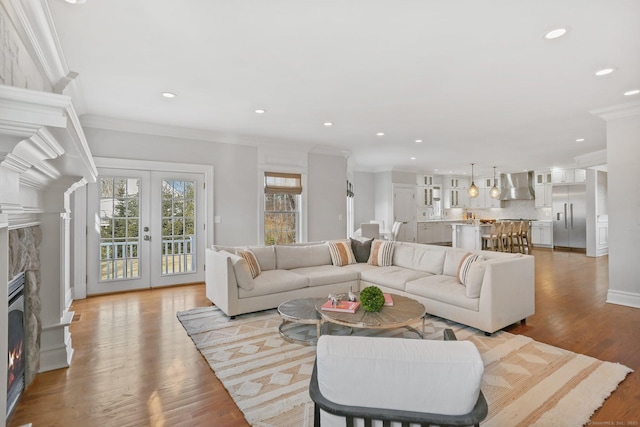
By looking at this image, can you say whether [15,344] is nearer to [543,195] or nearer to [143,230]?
[143,230]

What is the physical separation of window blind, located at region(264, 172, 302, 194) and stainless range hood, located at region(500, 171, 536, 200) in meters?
7.97

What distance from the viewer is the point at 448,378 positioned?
3.41 feet

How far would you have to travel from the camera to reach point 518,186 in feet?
35.2

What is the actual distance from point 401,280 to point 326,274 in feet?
3.07

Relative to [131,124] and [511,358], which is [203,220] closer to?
[131,124]

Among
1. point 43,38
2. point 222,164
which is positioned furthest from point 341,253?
point 43,38

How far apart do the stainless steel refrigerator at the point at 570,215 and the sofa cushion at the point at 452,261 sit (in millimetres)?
7316

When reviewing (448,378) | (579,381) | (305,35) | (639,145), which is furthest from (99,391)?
(639,145)

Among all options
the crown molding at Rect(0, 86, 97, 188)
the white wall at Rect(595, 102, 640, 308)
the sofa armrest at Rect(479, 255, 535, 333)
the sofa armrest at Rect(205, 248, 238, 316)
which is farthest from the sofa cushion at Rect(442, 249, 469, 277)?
the crown molding at Rect(0, 86, 97, 188)

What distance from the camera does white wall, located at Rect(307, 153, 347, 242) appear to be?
6664 mm

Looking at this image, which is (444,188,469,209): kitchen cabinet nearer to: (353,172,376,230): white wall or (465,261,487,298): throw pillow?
(353,172,376,230): white wall

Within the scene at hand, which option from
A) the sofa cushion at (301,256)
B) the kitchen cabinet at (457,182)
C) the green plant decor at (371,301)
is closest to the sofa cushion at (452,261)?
the green plant decor at (371,301)

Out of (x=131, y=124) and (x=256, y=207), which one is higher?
(x=131, y=124)

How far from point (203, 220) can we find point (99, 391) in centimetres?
347
